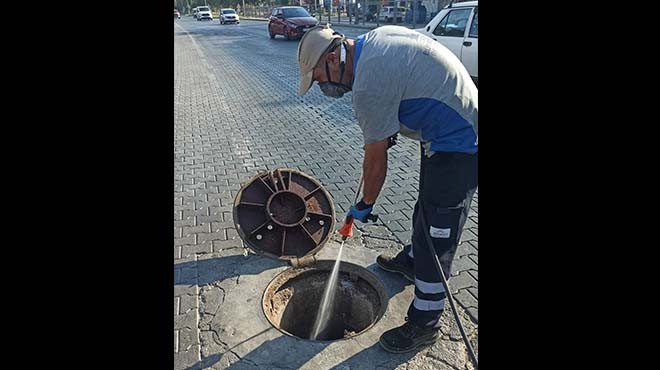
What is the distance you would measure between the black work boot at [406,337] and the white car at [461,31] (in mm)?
6514

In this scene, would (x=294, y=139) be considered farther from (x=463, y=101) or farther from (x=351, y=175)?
(x=463, y=101)

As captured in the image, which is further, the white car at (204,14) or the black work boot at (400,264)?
the white car at (204,14)

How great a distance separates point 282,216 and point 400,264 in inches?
38.8

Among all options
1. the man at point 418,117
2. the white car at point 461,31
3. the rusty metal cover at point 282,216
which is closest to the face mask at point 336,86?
the man at point 418,117

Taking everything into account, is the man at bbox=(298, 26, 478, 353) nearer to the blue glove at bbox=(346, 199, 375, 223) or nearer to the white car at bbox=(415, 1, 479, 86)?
the blue glove at bbox=(346, 199, 375, 223)

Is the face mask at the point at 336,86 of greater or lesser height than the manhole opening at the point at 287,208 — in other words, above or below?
above

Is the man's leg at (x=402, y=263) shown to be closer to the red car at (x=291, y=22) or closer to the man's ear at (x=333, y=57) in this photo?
the man's ear at (x=333, y=57)

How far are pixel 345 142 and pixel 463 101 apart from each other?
4248 mm

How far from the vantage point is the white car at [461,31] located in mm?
8312

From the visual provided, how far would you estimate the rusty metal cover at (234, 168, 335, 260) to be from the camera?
3.27 metres

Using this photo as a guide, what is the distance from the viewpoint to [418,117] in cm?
241

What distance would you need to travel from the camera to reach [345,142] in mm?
6582

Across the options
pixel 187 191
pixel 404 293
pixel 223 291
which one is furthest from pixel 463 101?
pixel 187 191

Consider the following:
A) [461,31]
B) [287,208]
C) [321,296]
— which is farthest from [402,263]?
[461,31]
